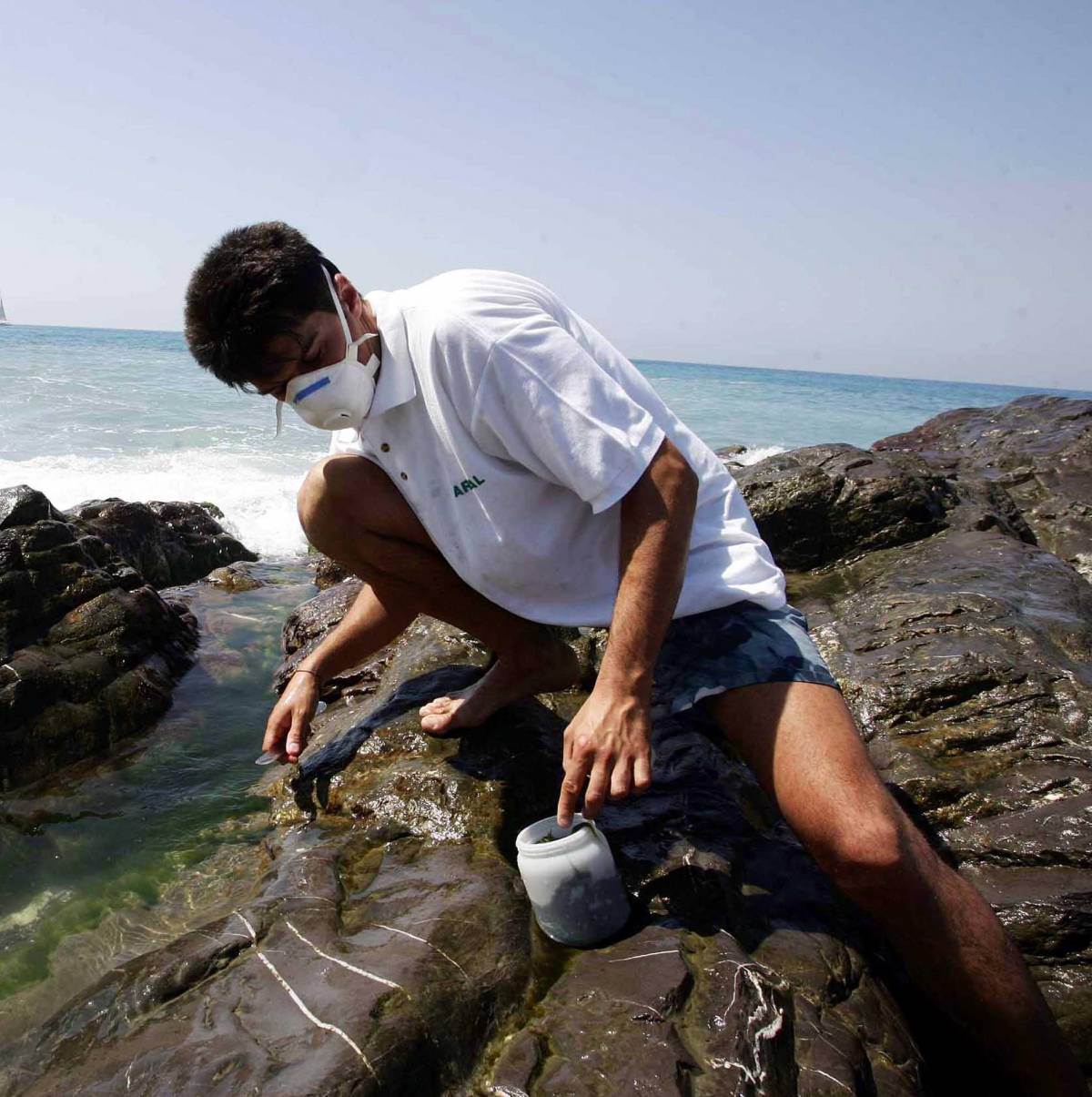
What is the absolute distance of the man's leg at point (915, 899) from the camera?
83.7 inches

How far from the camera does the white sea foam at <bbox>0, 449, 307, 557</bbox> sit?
36.1ft

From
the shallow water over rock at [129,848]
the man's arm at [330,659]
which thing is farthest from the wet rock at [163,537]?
the man's arm at [330,659]

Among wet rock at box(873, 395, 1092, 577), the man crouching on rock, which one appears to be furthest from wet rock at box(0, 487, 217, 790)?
wet rock at box(873, 395, 1092, 577)

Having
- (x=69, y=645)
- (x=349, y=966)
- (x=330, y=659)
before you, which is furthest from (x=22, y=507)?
(x=349, y=966)

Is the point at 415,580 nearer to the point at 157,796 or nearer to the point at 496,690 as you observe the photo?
the point at 496,690

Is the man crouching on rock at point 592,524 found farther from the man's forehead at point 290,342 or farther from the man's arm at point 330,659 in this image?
the man's arm at point 330,659

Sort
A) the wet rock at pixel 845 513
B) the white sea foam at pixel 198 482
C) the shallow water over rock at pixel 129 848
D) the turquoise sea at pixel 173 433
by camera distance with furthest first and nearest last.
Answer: the turquoise sea at pixel 173 433
the white sea foam at pixel 198 482
the wet rock at pixel 845 513
the shallow water over rock at pixel 129 848

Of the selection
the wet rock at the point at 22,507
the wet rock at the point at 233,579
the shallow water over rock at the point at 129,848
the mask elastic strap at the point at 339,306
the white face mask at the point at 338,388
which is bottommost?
the wet rock at the point at 233,579

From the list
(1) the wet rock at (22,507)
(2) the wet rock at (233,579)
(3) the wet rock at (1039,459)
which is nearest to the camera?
(1) the wet rock at (22,507)

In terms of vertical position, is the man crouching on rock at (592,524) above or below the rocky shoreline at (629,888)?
above

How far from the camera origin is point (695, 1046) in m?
1.97

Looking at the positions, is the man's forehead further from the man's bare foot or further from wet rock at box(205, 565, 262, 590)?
wet rock at box(205, 565, 262, 590)

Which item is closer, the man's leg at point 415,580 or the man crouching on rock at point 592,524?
the man crouching on rock at point 592,524

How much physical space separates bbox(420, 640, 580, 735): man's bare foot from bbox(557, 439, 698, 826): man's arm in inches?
39.8
